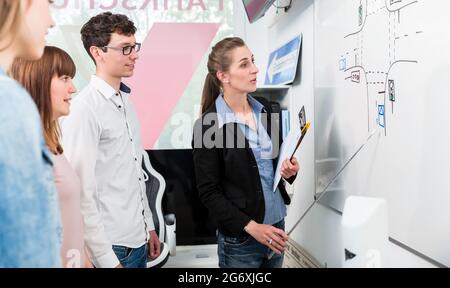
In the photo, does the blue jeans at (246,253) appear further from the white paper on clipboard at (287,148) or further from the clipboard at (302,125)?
the clipboard at (302,125)

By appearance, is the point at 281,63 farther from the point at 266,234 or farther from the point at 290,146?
the point at 266,234

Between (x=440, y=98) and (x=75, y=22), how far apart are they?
0.86m

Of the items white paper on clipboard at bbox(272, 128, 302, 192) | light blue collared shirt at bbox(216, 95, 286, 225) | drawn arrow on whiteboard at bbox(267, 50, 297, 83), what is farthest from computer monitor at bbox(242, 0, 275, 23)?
white paper on clipboard at bbox(272, 128, 302, 192)

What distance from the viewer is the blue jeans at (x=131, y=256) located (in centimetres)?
90

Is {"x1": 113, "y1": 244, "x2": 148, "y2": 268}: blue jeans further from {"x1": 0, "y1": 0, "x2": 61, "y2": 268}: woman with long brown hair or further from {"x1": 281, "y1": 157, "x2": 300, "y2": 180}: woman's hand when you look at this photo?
{"x1": 281, "y1": 157, "x2": 300, "y2": 180}: woman's hand

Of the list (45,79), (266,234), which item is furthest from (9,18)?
(266,234)

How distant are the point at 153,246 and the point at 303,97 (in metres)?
0.68

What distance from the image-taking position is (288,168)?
1.04 meters

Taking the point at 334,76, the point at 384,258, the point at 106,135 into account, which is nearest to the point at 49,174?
the point at 106,135

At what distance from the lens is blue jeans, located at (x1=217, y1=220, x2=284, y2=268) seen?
1.05 m

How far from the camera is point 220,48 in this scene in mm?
1043

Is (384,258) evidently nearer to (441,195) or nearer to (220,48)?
(441,195)

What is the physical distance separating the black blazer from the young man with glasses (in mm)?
168

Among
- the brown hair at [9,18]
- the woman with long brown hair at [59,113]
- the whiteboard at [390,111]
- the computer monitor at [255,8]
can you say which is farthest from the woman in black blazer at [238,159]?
the brown hair at [9,18]
